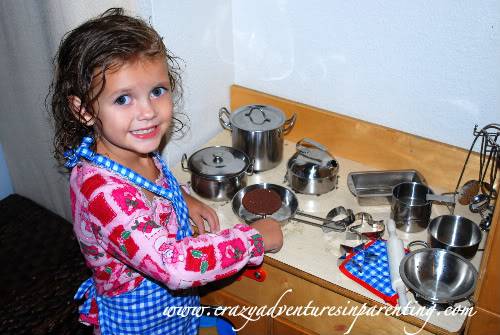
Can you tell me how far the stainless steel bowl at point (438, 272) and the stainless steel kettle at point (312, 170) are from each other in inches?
Result: 11.6

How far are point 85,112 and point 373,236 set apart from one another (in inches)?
25.1

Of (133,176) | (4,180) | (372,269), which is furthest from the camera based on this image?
(4,180)

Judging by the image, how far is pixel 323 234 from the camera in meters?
1.15

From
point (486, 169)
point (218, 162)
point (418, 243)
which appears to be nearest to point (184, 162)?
point (218, 162)

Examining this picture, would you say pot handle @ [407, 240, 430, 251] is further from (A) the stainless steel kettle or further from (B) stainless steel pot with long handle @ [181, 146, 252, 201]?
(B) stainless steel pot with long handle @ [181, 146, 252, 201]

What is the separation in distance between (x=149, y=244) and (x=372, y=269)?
1.52 feet

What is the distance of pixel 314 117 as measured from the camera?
1.39 m

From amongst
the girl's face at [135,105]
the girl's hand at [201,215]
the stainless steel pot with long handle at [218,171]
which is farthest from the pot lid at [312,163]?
the girl's face at [135,105]

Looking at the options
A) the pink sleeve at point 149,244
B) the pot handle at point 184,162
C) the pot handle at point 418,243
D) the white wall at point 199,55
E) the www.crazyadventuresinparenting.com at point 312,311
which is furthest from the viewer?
the pot handle at point 184,162

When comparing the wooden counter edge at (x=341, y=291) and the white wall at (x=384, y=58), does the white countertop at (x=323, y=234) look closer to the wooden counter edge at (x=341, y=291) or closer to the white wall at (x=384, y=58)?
the wooden counter edge at (x=341, y=291)

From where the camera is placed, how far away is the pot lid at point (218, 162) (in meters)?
1.25

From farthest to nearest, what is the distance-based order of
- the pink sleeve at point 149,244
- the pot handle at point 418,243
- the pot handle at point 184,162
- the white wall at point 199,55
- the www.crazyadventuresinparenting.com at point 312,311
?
the pot handle at point 184,162, the white wall at point 199,55, the pot handle at point 418,243, the www.crazyadventuresinparenting.com at point 312,311, the pink sleeve at point 149,244

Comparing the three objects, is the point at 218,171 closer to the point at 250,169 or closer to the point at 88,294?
the point at 250,169

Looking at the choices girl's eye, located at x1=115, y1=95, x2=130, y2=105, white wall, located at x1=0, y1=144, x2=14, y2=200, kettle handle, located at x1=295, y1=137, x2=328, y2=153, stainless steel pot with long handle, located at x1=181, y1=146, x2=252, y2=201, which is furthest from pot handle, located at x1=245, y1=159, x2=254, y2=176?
white wall, located at x1=0, y1=144, x2=14, y2=200
